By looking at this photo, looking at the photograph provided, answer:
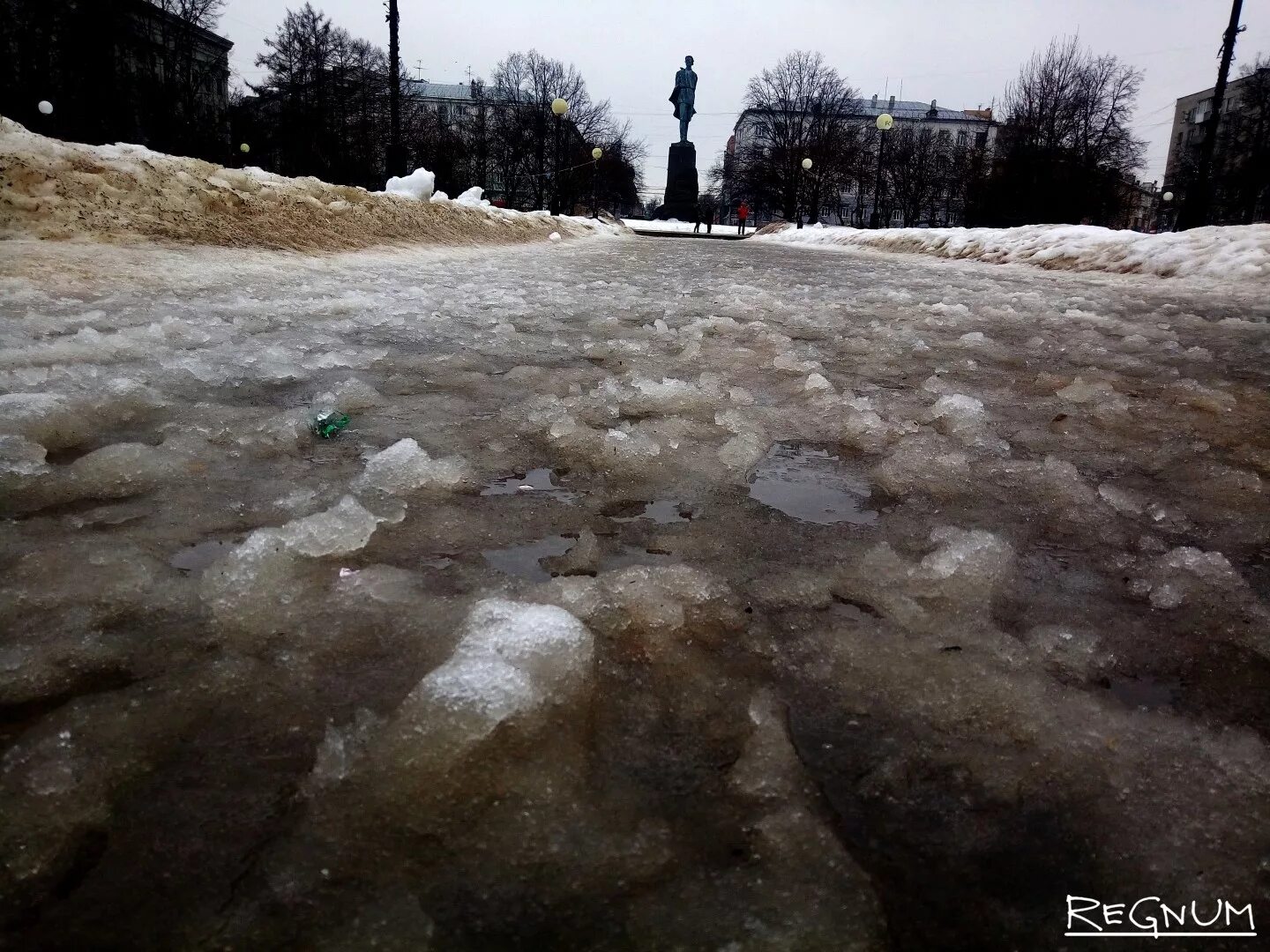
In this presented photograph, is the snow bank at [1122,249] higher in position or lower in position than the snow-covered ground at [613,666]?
higher

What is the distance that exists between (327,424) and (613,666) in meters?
1.25

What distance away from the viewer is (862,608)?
113cm

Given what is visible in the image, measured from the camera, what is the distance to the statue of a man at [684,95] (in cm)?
3431

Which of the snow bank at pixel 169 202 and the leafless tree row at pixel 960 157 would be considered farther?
the leafless tree row at pixel 960 157

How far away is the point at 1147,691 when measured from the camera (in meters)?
0.95

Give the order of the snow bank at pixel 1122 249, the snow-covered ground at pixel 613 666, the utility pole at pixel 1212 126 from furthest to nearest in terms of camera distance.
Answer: the utility pole at pixel 1212 126, the snow bank at pixel 1122 249, the snow-covered ground at pixel 613 666

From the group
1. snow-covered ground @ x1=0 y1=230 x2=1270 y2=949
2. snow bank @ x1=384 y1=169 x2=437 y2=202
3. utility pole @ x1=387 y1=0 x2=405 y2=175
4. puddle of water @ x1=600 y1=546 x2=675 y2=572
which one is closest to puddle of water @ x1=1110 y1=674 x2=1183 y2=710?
snow-covered ground @ x1=0 y1=230 x2=1270 y2=949

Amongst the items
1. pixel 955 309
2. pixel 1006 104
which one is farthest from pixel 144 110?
pixel 1006 104

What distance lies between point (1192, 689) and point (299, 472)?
1.65m

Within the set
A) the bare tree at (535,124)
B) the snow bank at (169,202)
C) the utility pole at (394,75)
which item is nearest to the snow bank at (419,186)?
the snow bank at (169,202)

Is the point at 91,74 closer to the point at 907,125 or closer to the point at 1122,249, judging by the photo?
the point at 1122,249

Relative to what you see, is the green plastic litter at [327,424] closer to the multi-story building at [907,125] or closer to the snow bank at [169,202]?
the snow bank at [169,202]

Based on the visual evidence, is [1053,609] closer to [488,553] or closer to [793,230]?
[488,553]

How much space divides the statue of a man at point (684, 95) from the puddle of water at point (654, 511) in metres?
36.6
